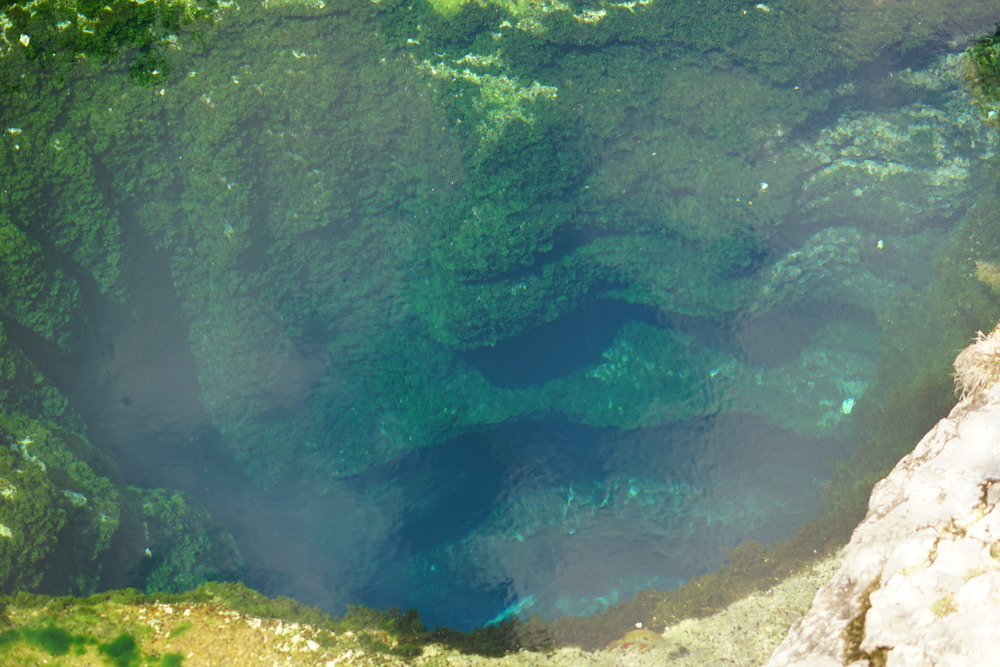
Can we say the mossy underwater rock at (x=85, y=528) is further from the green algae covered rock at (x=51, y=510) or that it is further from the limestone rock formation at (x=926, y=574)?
the limestone rock formation at (x=926, y=574)

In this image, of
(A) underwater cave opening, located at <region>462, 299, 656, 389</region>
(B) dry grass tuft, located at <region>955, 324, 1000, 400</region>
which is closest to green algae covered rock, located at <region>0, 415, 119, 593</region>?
(A) underwater cave opening, located at <region>462, 299, 656, 389</region>

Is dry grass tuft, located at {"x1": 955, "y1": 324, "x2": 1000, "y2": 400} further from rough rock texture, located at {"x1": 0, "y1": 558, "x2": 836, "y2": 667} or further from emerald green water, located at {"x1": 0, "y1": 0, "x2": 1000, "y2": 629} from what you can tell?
rough rock texture, located at {"x1": 0, "y1": 558, "x2": 836, "y2": 667}

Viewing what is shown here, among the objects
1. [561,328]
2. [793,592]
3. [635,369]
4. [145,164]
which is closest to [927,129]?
[635,369]

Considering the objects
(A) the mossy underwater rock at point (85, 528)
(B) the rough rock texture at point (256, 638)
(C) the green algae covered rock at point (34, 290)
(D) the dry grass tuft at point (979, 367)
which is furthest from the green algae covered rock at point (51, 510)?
(D) the dry grass tuft at point (979, 367)

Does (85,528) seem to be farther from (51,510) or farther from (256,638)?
(256,638)

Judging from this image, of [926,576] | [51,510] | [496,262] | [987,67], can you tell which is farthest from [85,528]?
[987,67]

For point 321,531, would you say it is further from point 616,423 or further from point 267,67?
point 267,67
